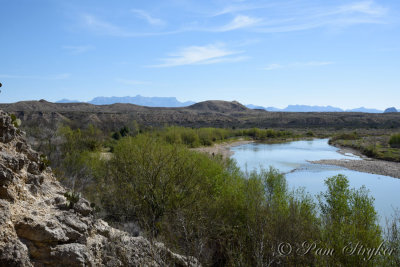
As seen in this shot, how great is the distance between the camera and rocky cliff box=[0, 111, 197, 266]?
19.2ft

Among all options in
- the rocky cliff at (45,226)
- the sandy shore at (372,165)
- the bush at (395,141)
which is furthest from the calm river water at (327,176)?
the rocky cliff at (45,226)

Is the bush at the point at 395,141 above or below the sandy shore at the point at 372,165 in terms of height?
above

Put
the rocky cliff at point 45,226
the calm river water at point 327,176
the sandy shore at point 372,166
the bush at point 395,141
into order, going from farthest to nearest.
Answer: the bush at point 395,141 → the sandy shore at point 372,166 → the calm river water at point 327,176 → the rocky cliff at point 45,226

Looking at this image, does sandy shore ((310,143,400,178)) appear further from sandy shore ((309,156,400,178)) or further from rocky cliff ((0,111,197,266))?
rocky cliff ((0,111,197,266))

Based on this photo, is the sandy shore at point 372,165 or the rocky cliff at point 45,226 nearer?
the rocky cliff at point 45,226

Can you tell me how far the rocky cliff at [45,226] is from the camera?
19.2 ft

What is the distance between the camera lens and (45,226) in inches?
240

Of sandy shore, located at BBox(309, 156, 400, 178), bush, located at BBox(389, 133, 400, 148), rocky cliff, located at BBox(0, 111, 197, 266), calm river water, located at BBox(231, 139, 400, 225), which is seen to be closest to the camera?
rocky cliff, located at BBox(0, 111, 197, 266)

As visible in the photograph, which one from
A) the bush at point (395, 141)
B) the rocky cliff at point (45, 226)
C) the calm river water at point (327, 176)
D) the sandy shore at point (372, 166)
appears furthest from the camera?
the bush at point (395, 141)

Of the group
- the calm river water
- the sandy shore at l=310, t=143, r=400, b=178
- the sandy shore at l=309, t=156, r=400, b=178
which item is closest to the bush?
the calm river water

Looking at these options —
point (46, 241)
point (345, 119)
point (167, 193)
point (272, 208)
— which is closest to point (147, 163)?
point (167, 193)

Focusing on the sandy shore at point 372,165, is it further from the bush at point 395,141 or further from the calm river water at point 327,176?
the bush at point 395,141

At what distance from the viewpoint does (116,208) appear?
1664 cm

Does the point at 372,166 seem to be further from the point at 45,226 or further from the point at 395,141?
the point at 45,226
